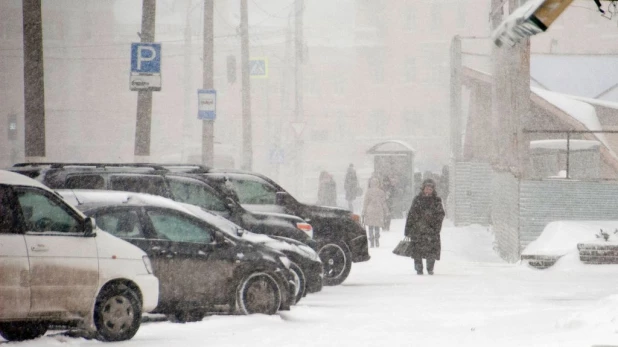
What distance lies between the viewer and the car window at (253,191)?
1830 centimetres

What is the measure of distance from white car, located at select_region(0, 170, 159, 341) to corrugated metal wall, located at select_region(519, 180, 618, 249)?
1282 cm

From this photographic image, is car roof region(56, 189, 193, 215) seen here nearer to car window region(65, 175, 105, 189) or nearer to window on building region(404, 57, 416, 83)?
car window region(65, 175, 105, 189)

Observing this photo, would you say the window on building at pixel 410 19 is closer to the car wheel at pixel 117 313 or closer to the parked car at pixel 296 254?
the parked car at pixel 296 254

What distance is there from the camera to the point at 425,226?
20.4 m

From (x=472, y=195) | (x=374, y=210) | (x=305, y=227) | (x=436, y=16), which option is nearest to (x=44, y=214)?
(x=305, y=227)

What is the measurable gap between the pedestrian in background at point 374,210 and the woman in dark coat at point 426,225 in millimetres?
6817

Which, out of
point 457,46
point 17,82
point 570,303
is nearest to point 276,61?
point 17,82

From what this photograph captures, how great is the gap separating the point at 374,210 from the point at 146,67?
8307mm

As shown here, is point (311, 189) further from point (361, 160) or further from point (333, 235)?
point (333, 235)

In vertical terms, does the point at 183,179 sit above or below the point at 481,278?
above

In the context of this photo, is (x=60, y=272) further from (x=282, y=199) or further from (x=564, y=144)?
(x=564, y=144)

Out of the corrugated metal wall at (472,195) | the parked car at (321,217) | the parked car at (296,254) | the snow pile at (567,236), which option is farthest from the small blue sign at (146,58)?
the corrugated metal wall at (472,195)

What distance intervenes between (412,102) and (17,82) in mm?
27534

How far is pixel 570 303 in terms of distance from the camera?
50.6ft
